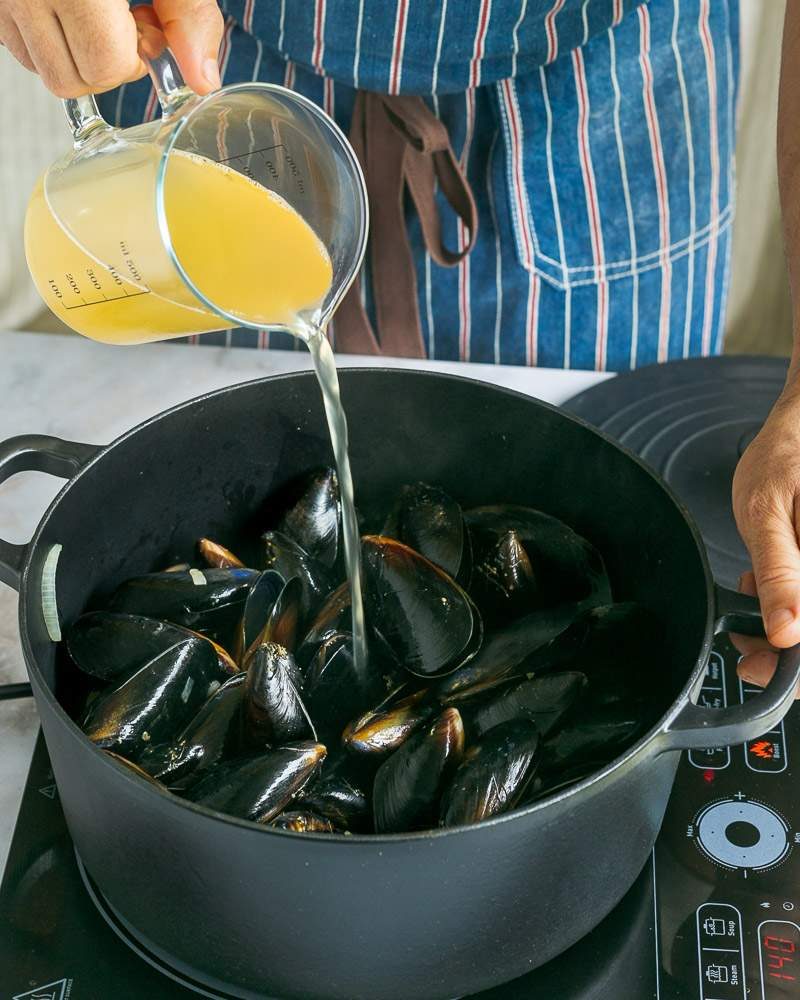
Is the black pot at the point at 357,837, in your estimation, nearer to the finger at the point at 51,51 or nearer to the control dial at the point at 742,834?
the control dial at the point at 742,834

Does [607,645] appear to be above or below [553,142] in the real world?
below

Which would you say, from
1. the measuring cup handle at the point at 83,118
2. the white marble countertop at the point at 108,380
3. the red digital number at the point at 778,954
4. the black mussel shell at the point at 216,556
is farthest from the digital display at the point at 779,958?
the measuring cup handle at the point at 83,118

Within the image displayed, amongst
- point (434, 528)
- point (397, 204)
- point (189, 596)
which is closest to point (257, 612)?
point (189, 596)

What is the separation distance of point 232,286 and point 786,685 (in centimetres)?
44

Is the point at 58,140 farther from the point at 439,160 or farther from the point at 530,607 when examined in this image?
the point at 530,607

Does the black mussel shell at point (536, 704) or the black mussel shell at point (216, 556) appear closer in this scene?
the black mussel shell at point (536, 704)

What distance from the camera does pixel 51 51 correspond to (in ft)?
2.45

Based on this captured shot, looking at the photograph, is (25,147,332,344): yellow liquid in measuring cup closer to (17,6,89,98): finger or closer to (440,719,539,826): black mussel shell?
(17,6,89,98): finger

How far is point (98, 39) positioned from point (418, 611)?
44cm

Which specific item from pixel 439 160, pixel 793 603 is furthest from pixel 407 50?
pixel 793 603

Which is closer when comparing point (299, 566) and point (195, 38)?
point (195, 38)

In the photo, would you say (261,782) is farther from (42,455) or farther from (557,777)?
(42,455)

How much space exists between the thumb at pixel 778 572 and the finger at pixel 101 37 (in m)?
0.52

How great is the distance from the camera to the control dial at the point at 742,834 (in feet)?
2.53
